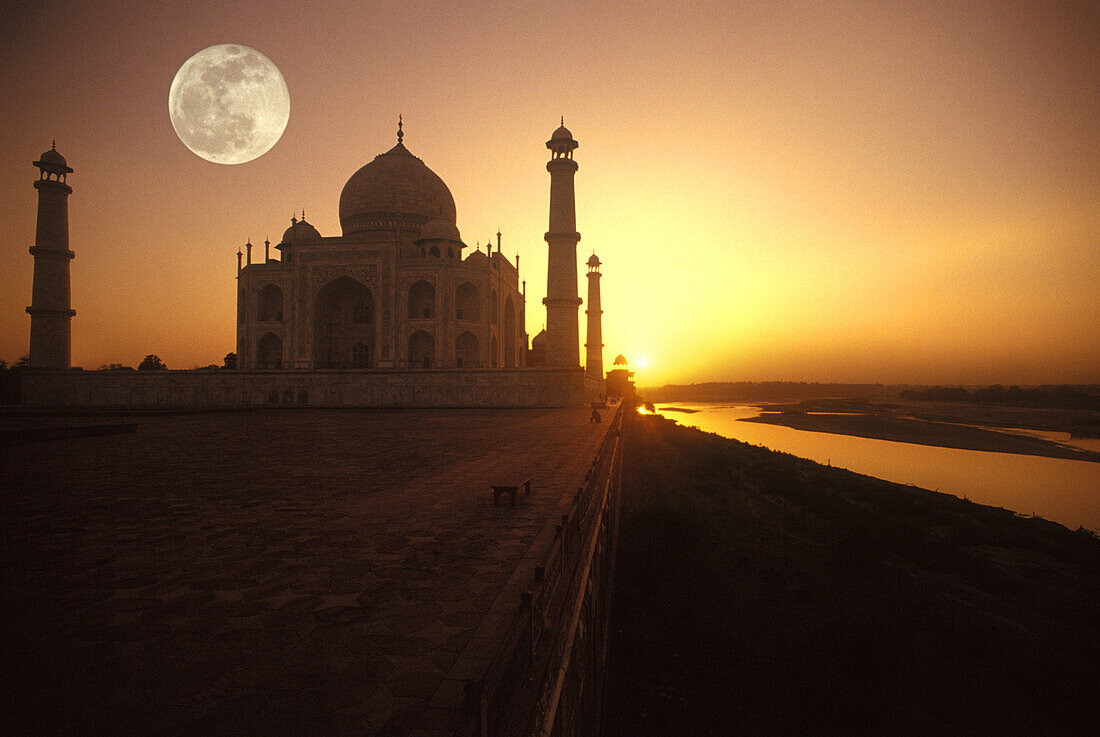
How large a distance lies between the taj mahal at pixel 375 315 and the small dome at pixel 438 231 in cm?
9

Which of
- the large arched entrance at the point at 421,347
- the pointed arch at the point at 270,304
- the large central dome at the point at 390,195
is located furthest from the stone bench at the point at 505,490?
the large central dome at the point at 390,195

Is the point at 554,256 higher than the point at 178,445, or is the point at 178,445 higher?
the point at 554,256

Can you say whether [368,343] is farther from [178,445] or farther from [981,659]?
[981,659]

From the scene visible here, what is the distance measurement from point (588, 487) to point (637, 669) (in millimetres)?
4273

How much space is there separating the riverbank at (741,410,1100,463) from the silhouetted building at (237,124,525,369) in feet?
90.7

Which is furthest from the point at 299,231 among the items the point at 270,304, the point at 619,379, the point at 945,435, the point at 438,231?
the point at 945,435

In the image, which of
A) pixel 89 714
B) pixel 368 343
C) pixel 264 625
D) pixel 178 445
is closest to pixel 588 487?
pixel 264 625

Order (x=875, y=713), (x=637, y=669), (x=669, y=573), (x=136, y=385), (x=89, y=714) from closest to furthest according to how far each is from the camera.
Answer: (x=89, y=714)
(x=875, y=713)
(x=637, y=669)
(x=669, y=573)
(x=136, y=385)

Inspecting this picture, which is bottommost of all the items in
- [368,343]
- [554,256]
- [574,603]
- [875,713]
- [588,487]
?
[875,713]

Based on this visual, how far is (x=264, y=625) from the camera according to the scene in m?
3.09

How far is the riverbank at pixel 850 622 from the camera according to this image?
704 centimetres

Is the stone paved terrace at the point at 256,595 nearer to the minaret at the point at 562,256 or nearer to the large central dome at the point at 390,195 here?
the minaret at the point at 562,256

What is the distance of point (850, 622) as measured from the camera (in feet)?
28.7

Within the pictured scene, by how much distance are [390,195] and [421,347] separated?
33.5 ft
